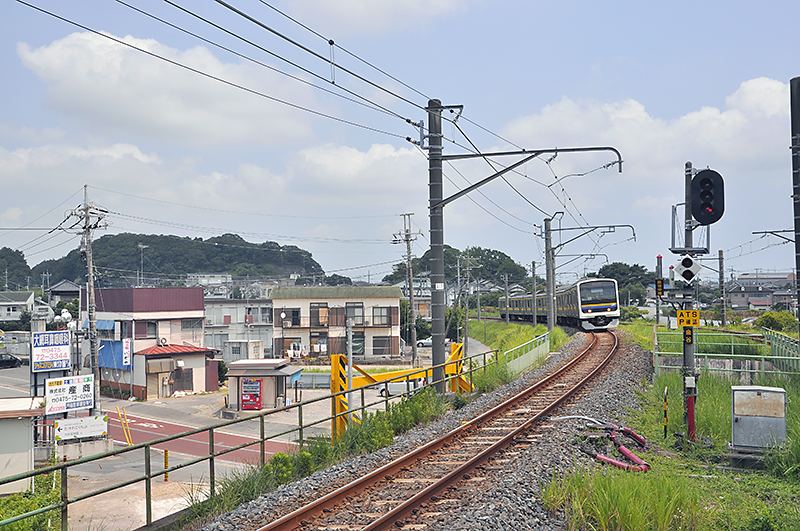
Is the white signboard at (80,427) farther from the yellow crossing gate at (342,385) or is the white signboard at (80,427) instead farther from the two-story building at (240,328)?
the two-story building at (240,328)

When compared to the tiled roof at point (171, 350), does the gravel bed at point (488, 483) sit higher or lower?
higher

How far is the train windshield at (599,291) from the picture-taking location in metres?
36.0

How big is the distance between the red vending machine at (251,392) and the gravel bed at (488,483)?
22028 millimetres

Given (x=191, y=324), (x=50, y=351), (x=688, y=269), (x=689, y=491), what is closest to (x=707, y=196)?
(x=688, y=269)

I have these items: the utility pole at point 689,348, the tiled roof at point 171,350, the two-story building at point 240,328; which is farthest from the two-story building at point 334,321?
the utility pole at point 689,348

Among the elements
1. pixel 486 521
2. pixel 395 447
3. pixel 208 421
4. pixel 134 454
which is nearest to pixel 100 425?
pixel 134 454

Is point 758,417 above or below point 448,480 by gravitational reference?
above

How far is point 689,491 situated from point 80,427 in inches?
1016

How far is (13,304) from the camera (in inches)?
3479

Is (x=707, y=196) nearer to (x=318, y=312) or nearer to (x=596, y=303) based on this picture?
(x=596, y=303)

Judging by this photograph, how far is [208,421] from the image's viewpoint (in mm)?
34375

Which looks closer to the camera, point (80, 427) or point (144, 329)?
point (80, 427)

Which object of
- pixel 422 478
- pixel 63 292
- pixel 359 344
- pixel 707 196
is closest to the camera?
pixel 422 478

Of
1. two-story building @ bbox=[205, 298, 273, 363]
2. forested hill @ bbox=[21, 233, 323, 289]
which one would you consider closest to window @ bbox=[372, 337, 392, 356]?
two-story building @ bbox=[205, 298, 273, 363]
